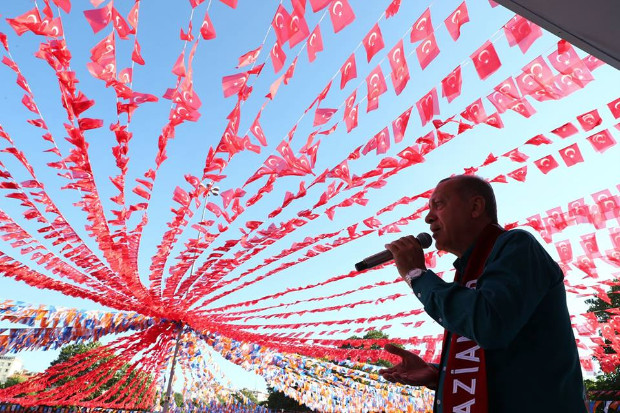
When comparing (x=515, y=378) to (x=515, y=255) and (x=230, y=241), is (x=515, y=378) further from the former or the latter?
(x=230, y=241)

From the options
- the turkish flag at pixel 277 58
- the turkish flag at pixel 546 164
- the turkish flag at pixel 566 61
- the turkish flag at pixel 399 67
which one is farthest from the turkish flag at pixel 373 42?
the turkish flag at pixel 546 164

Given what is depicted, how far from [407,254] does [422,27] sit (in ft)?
6.62

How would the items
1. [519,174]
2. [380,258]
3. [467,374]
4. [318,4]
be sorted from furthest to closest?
[519,174]
[318,4]
[380,258]
[467,374]

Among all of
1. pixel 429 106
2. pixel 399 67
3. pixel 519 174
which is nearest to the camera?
pixel 399 67

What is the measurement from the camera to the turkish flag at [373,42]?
2656mm

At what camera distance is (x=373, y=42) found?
2684 millimetres

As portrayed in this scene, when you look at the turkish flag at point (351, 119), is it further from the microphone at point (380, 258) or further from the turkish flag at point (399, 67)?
the microphone at point (380, 258)

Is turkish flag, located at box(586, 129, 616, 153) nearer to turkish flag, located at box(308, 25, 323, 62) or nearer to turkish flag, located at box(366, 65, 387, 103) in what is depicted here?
turkish flag, located at box(366, 65, 387, 103)

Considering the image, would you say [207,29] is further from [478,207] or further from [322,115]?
[478,207]

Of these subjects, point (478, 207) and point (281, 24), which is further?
point (281, 24)

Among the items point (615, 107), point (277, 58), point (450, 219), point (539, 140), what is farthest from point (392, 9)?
point (615, 107)

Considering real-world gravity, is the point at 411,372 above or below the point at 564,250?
below

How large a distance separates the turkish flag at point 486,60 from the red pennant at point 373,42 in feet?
2.68

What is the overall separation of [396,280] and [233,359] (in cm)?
711
